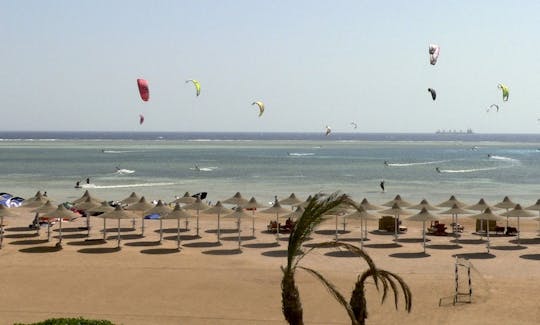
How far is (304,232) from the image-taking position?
792 cm

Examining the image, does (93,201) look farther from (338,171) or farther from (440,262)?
(338,171)

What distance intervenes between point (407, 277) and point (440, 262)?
255 centimetres

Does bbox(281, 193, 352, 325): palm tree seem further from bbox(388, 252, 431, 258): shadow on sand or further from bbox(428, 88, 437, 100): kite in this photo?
bbox(428, 88, 437, 100): kite

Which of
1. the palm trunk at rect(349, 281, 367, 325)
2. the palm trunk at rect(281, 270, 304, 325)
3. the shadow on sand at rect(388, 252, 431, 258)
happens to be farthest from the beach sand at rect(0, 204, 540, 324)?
the palm trunk at rect(281, 270, 304, 325)

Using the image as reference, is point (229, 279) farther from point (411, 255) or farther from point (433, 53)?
point (433, 53)

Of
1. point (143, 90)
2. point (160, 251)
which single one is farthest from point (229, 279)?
point (143, 90)

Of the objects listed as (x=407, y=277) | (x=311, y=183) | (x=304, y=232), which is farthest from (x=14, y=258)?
(x=311, y=183)

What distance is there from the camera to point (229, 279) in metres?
16.8

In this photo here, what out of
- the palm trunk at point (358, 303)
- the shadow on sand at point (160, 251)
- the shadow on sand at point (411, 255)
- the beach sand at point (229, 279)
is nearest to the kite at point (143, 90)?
the beach sand at point (229, 279)

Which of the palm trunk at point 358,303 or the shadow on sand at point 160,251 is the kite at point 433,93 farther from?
the palm trunk at point 358,303

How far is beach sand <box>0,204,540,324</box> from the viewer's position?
13609mm

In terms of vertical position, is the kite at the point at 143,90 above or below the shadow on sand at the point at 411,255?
above

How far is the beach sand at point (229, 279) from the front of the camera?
44.7ft

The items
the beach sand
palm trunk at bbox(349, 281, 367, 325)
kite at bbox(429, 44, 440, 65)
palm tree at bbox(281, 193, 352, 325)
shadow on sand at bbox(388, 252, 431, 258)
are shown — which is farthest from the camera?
kite at bbox(429, 44, 440, 65)
